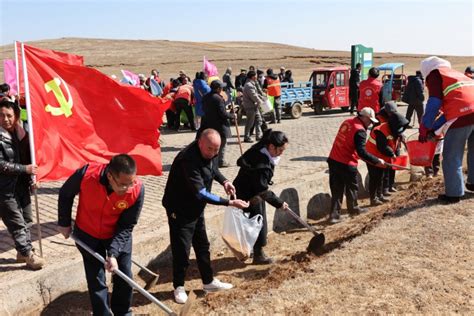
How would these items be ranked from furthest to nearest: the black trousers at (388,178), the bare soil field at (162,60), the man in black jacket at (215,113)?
the bare soil field at (162,60)
the man in black jacket at (215,113)
the black trousers at (388,178)

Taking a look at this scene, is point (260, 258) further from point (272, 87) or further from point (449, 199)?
point (272, 87)

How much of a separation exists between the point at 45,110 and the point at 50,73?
444mm

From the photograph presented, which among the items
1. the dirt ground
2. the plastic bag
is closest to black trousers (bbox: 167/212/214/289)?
the dirt ground

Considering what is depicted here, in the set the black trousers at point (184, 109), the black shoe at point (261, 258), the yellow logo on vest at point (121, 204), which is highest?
the black trousers at point (184, 109)

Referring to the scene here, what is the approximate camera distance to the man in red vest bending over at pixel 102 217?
3955 mm

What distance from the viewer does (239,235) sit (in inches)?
225

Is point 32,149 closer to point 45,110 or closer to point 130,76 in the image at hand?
point 45,110

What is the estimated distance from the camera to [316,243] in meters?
Result: 6.23

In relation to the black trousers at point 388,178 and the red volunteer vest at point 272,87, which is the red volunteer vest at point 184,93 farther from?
the black trousers at point 388,178

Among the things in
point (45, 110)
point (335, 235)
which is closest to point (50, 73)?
point (45, 110)

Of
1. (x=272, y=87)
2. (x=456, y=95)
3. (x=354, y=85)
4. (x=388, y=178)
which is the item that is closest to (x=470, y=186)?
(x=456, y=95)

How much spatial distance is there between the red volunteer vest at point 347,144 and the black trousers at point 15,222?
4456 millimetres

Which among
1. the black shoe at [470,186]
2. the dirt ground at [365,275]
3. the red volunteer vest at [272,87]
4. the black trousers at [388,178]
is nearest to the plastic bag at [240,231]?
the dirt ground at [365,275]

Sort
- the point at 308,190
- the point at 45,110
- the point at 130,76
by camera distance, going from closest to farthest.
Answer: the point at 45,110
the point at 308,190
the point at 130,76
